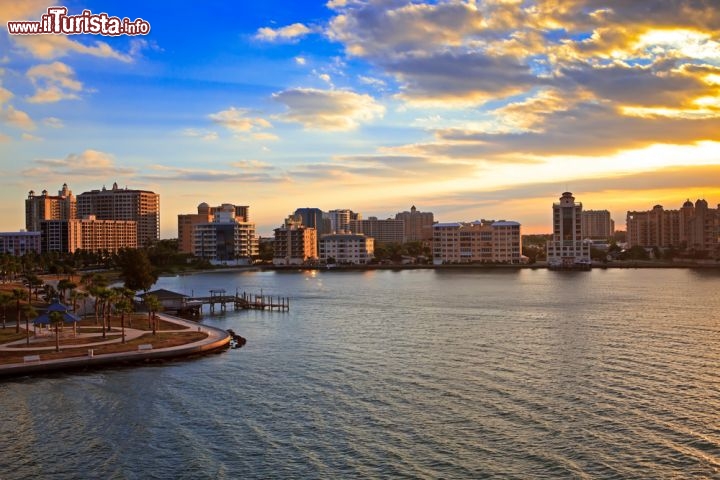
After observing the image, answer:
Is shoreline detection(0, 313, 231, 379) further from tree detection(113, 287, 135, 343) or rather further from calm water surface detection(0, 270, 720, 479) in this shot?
tree detection(113, 287, 135, 343)

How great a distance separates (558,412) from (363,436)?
11052mm

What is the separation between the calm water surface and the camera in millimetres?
29062

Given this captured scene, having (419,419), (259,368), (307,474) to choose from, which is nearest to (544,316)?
(259,368)

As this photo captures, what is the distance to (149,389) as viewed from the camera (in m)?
41.8

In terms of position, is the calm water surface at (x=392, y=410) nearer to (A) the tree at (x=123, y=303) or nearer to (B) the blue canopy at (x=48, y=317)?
(A) the tree at (x=123, y=303)

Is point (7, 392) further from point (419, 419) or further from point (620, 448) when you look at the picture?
point (620, 448)

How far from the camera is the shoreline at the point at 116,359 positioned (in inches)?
1779

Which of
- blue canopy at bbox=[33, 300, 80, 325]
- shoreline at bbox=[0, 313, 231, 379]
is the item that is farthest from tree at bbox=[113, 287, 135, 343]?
shoreline at bbox=[0, 313, 231, 379]

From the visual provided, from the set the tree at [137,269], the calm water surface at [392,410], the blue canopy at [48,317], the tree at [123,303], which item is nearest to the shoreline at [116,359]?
the calm water surface at [392,410]

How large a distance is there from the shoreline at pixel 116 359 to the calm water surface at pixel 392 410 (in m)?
1.65

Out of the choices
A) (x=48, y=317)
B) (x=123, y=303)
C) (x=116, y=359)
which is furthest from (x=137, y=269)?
(x=116, y=359)

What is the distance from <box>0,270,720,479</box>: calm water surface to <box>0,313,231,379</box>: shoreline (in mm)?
1649

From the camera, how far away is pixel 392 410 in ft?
120

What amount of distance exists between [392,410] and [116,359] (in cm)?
2307
